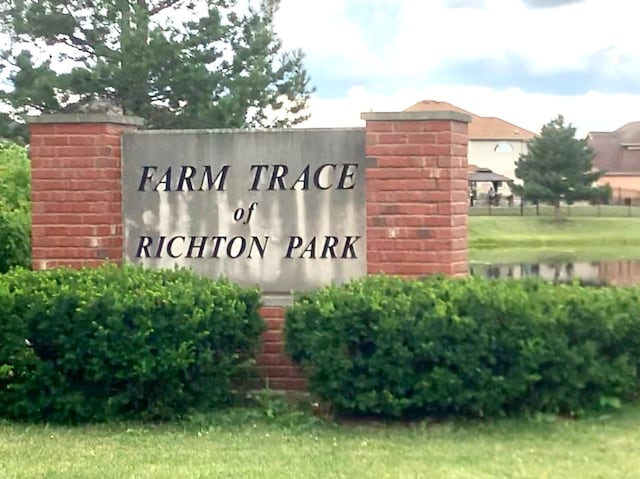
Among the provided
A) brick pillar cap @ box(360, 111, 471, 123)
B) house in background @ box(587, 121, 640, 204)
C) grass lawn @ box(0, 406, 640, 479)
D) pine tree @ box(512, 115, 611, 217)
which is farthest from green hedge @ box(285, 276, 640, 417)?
house in background @ box(587, 121, 640, 204)

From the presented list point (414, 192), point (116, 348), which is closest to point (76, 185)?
point (116, 348)

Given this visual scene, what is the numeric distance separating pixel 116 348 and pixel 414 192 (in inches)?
98.8

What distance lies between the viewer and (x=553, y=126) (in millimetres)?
56562

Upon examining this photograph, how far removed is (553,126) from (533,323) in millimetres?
51053

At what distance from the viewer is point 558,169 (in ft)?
184

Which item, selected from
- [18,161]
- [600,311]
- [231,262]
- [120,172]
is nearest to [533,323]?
[600,311]

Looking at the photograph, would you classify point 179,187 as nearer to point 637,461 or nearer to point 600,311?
point 600,311

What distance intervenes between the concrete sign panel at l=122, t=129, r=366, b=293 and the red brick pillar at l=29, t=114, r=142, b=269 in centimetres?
17

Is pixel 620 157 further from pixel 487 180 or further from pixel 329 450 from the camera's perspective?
pixel 329 450

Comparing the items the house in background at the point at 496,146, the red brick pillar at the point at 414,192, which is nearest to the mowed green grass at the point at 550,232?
the house in background at the point at 496,146

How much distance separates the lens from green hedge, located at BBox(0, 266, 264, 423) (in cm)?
714

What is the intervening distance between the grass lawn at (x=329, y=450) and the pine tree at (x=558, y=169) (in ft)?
162

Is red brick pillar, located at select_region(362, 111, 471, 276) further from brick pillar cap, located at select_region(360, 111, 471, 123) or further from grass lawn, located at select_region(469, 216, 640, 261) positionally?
grass lawn, located at select_region(469, 216, 640, 261)

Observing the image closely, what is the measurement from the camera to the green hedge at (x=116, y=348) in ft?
23.4
